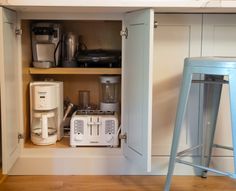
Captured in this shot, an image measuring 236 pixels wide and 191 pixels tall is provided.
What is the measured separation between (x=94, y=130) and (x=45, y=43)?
23.6 inches

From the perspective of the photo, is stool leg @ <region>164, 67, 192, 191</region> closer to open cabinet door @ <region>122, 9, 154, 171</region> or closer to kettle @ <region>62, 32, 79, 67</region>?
open cabinet door @ <region>122, 9, 154, 171</region>

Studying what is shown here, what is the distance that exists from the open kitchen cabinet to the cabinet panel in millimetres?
165

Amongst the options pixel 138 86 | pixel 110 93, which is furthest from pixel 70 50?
pixel 138 86

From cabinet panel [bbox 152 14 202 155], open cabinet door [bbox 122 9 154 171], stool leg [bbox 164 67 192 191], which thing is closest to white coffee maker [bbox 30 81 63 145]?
open cabinet door [bbox 122 9 154 171]

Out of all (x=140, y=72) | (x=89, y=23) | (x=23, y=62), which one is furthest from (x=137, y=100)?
(x=89, y=23)

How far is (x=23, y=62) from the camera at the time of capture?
1.99m

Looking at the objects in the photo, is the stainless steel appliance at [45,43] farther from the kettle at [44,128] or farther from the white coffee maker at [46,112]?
the kettle at [44,128]

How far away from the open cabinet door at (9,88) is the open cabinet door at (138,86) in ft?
1.83

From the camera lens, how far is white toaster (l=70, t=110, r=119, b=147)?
2047 mm

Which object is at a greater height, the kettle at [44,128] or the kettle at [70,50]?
the kettle at [70,50]

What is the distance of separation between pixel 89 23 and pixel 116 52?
29 centimetres

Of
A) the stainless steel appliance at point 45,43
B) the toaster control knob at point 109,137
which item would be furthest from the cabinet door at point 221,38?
the stainless steel appliance at point 45,43

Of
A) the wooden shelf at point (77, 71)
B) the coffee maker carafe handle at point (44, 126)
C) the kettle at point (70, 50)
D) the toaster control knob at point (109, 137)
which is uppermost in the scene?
the kettle at point (70, 50)

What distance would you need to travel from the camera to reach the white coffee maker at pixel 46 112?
79.0 inches
